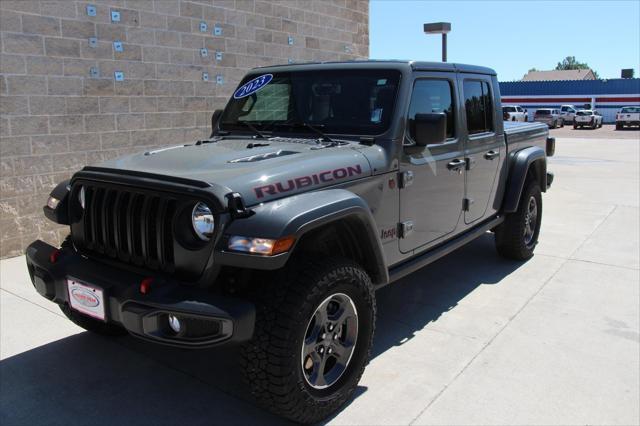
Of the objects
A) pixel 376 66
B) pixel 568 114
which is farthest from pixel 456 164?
pixel 568 114

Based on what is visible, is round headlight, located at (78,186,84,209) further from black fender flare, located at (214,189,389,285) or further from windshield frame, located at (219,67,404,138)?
windshield frame, located at (219,67,404,138)

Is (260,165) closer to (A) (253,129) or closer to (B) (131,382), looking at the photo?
(A) (253,129)

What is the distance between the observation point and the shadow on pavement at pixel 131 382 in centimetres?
299

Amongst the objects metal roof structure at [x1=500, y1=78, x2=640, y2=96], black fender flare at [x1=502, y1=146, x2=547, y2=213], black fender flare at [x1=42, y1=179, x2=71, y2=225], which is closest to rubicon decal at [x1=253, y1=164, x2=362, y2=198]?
black fender flare at [x1=42, y1=179, x2=71, y2=225]

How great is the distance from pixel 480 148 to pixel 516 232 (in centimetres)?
122

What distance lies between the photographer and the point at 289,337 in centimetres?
258

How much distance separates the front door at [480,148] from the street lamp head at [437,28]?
493 inches

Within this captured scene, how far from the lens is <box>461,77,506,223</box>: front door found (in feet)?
14.9

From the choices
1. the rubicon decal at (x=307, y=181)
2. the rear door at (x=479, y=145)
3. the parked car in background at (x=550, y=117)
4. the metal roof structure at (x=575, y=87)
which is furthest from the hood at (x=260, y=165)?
the metal roof structure at (x=575, y=87)

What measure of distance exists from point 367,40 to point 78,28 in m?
6.06

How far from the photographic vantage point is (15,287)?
4.99 m

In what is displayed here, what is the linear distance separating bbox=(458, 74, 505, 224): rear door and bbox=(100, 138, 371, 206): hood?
146 cm

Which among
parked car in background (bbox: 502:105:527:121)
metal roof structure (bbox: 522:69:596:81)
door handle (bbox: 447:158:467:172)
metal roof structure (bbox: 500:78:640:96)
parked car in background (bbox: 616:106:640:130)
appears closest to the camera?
door handle (bbox: 447:158:467:172)

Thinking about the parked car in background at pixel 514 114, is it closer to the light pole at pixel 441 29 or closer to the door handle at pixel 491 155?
the light pole at pixel 441 29
